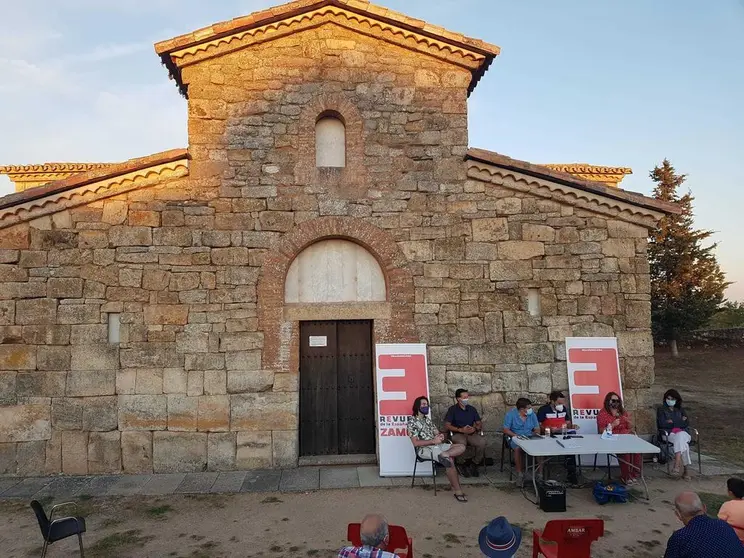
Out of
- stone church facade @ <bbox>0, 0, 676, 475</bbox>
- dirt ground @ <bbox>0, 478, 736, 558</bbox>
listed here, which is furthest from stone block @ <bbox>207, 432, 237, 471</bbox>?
dirt ground @ <bbox>0, 478, 736, 558</bbox>

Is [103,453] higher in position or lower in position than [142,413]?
lower

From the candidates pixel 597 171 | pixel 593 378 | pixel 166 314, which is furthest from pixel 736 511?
pixel 597 171

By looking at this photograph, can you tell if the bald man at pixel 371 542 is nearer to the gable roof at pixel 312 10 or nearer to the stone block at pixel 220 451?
the stone block at pixel 220 451

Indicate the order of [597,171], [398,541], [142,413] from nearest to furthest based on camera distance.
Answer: [398,541] < [142,413] < [597,171]

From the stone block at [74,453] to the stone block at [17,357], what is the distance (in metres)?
1.18

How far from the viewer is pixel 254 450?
7.95 meters

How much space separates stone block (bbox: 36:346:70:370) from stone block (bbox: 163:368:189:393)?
1.47 metres

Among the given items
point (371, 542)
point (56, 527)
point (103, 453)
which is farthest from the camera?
point (103, 453)

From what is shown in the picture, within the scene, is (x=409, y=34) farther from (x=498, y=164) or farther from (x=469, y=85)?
(x=498, y=164)

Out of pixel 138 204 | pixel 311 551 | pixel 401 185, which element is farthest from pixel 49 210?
pixel 311 551

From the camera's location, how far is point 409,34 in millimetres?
8719

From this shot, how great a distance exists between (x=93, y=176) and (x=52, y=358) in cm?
287

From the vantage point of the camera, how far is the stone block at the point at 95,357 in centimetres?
782

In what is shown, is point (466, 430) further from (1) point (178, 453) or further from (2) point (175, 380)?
(2) point (175, 380)
